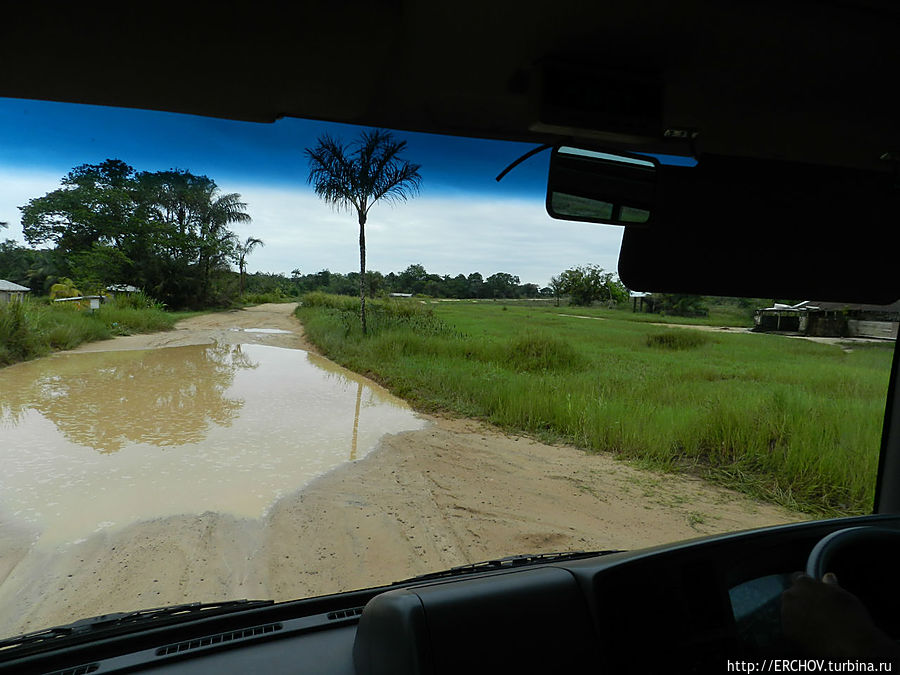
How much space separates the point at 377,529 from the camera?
2135 millimetres

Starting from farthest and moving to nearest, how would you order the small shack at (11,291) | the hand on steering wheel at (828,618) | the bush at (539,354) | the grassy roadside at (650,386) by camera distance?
the bush at (539,354), the grassy roadside at (650,386), the small shack at (11,291), the hand on steering wheel at (828,618)

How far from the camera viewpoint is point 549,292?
2947mm

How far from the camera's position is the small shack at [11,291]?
5.66ft

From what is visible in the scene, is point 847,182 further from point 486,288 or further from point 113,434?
point 113,434

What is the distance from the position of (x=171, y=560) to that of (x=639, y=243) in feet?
6.20

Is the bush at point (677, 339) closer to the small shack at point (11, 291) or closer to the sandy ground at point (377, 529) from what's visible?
the sandy ground at point (377, 529)

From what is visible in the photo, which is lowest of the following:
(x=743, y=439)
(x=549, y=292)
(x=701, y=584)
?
(x=743, y=439)

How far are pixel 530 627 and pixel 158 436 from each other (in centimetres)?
222

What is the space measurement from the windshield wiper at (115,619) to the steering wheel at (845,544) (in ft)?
3.81

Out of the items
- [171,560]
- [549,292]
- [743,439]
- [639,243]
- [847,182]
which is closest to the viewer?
[639,243]

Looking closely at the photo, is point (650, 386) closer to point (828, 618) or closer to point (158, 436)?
point (828, 618)

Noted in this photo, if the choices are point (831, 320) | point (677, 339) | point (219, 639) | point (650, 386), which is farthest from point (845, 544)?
point (677, 339)

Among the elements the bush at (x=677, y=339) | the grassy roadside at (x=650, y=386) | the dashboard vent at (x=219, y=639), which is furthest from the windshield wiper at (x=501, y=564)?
the bush at (x=677, y=339)

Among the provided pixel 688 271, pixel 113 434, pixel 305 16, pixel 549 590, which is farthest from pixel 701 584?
pixel 113 434
